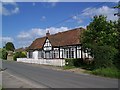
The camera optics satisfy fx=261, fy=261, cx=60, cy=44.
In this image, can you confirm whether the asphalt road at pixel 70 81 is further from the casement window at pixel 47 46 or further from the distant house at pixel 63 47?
the casement window at pixel 47 46

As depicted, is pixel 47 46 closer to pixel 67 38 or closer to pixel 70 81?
pixel 67 38

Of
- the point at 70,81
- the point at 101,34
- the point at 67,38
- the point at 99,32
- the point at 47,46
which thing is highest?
the point at 67,38

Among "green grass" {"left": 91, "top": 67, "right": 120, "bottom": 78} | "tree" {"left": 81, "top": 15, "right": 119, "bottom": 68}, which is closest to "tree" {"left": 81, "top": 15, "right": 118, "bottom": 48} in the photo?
"tree" {"left": 81, "top": 15, "right": 119, "bottom": 68}

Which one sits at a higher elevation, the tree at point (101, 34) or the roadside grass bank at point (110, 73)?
the tree at point (101, 34)

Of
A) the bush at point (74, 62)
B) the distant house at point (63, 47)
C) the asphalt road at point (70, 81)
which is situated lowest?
the asphalt road at point (70, 81)

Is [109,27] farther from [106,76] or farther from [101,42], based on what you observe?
[106,76]

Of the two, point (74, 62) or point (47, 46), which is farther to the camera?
point (47, 46)

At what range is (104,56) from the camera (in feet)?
85.8

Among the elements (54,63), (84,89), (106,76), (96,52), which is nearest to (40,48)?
(54,63)

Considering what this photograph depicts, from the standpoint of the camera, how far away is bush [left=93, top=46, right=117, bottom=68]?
1027 inches

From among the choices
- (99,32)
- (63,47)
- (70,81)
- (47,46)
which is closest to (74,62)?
(63,47)

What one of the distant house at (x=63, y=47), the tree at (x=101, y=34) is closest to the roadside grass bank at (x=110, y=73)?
the tree at (x=101, y=34)

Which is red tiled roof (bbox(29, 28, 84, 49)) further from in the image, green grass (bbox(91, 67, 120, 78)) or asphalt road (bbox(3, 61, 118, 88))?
asphalt road (bbox(3, 61, 118, 88))

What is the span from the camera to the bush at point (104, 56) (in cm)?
2608
